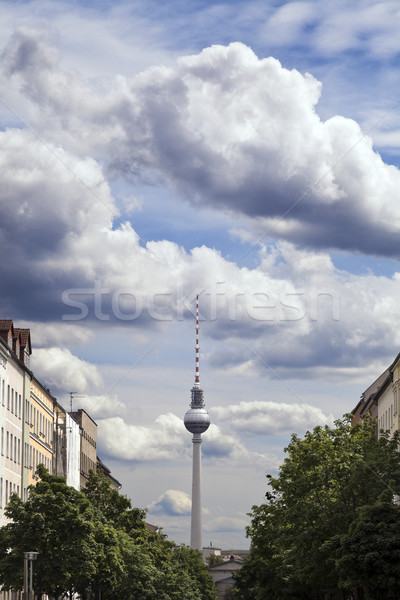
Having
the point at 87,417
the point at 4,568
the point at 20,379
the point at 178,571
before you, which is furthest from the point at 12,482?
the point at 87,417

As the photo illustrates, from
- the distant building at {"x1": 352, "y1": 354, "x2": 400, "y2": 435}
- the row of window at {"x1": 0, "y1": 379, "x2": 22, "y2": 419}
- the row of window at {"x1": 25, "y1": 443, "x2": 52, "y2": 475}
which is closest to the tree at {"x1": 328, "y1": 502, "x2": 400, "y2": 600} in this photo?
the distant building at {"x1": 352, "y1": 354, "x2": 400, "y2": 435}

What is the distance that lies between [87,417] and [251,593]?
37.8 meters

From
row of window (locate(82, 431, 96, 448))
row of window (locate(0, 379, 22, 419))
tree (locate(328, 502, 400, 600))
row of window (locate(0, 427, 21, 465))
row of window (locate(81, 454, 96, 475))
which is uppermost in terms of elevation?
row of window (locate(82, 431, 96, 448))

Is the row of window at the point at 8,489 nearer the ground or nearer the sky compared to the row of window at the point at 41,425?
nearer the ground

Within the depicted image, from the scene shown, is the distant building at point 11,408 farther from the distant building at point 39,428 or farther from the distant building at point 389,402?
the distant building at point 389,402

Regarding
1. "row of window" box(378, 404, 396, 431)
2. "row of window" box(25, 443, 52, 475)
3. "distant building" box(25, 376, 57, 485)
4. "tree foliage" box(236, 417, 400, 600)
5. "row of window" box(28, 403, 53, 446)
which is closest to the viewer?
"tree foliage" box(236, 417, 400, 600)

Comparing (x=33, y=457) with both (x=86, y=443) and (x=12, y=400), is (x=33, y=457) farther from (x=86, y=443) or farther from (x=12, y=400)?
(x=86, y=443)

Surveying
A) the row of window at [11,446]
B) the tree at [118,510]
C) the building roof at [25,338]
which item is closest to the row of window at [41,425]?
the building roof at [25,338]

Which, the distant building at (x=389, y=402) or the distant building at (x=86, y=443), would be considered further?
the distant building at (x=86, y=443)

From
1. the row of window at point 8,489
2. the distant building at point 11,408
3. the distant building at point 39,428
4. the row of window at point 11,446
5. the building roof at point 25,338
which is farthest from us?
the distant building at point 39,428

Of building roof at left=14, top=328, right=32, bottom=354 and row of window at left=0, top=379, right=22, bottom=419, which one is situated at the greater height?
building roof at left=14, top=328, right=32, bottom=354

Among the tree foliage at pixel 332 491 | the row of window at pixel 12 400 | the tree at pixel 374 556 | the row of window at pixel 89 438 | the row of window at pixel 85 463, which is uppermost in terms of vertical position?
the row of window at pixel 89 438

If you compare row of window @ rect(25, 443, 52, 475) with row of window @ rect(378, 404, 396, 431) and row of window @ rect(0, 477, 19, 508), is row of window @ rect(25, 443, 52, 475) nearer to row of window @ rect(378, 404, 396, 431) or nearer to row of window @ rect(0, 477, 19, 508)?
row of window @ rect(0, 477, 19, 508)

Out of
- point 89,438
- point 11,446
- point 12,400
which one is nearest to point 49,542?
point 11,446
